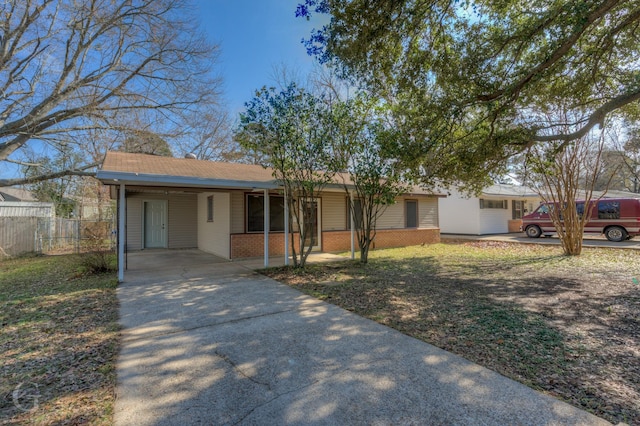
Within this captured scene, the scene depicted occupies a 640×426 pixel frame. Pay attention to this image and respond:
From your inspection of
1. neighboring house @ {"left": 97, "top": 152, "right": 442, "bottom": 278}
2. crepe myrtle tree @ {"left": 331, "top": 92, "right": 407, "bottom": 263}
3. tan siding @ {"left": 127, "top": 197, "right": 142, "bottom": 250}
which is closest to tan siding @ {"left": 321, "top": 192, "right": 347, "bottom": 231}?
neighboring house @ {"left": 97, "top": 152, "right": 442, "bottom": 278}

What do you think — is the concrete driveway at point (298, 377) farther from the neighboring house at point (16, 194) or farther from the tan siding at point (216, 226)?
the neighboring house at point (16, 194)

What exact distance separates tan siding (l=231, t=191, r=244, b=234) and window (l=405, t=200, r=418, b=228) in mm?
7942

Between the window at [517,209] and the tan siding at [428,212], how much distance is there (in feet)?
30.4

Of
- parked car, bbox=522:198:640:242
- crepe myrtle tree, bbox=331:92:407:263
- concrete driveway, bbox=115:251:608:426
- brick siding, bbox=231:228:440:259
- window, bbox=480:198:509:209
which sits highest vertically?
crepe myrtle tree, bbox=331:92:407:263

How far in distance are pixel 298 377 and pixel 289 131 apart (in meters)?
5.90

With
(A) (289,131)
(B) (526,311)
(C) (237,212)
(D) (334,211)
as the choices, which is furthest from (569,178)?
(C) (237,212)

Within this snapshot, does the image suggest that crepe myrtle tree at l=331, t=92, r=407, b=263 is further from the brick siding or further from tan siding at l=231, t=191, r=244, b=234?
the brick siding

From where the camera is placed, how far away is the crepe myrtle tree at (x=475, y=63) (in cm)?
619

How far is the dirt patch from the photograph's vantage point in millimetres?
2967

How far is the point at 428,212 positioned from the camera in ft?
51.8

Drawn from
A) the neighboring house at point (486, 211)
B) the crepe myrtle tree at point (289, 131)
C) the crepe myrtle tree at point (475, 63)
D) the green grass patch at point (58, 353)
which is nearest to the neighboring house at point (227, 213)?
the crepe myrtle tree at point (289, 131)

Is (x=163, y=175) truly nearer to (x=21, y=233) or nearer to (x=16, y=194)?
(x=21, y=233)

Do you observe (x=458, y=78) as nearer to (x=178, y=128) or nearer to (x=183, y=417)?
(x=183, y=417)

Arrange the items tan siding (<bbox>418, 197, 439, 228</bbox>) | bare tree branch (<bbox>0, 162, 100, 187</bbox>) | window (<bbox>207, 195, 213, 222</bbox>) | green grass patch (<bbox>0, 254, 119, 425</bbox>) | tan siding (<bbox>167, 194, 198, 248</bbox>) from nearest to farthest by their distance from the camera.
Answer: green grass patch (<bbox>0, 254, 119, 425</bbox>), window (<bbox>207, 195, 213, 222</bbox>), bare tree branch (<bbox>0, 162, 100, 187</bbox>), tan siding (<bbox>167, 194, 198, 248</bbox>), tan siding (<bbox>418, 197, 439, 228</bbox>)
